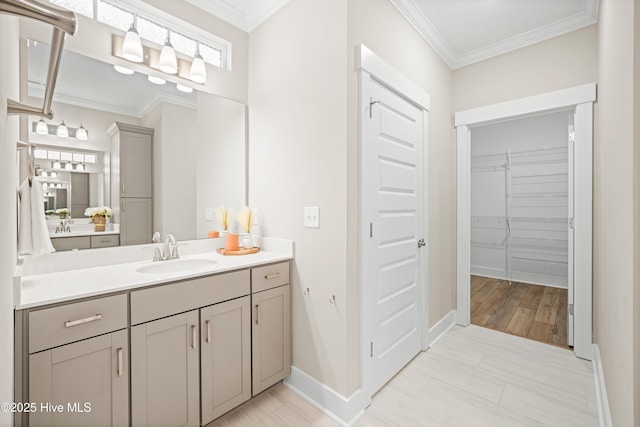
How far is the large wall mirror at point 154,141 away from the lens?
1603mm

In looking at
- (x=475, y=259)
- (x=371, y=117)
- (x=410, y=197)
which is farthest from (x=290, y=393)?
(x=475, y=259)

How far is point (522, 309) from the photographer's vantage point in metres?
3.50

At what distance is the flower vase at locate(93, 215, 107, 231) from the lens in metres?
1.73

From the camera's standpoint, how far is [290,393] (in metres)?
1.95

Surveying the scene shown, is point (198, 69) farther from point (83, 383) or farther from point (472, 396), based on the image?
point (472, 396)

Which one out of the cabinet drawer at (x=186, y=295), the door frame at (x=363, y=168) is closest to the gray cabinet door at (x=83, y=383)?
the cabinet drawer at (x=186, y=295)

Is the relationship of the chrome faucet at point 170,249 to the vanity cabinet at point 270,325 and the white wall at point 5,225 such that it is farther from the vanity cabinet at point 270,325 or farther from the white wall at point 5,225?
the white wall at point 5,225

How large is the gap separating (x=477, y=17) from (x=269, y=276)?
2643 millimetres

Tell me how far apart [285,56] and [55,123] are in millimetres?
1446

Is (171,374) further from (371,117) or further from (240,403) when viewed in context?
(371,117)

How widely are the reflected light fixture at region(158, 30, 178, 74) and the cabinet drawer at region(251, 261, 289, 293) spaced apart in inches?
56.6

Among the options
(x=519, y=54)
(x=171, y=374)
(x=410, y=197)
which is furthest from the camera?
(x=519, y=54)

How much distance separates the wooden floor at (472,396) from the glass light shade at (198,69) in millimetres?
2235

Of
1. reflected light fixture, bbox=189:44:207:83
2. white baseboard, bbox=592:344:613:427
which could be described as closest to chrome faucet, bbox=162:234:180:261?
reflected light fixture, bbox=189:44:207:83
